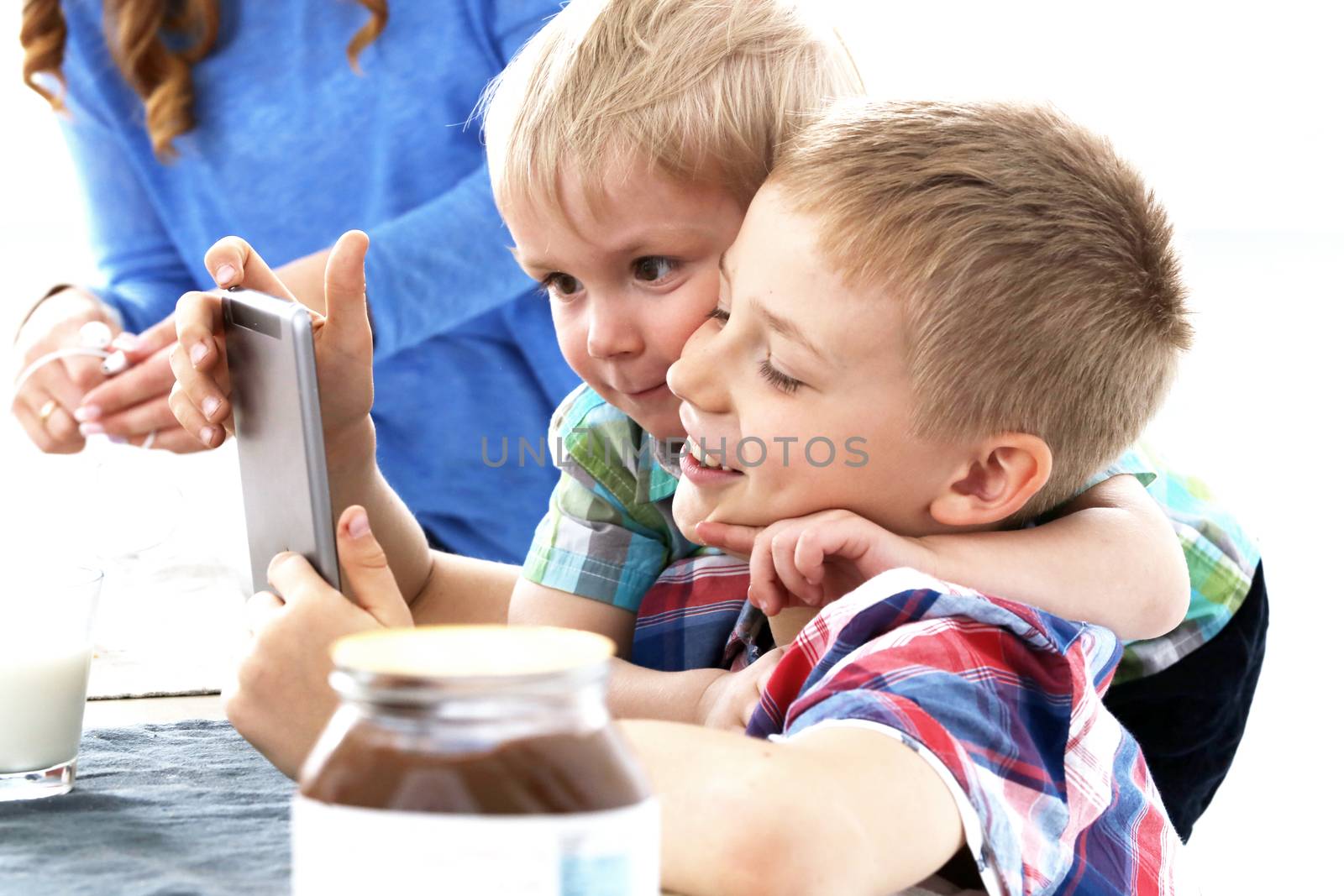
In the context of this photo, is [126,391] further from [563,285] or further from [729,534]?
[729,534]

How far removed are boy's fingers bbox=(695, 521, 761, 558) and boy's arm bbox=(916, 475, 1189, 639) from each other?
12 cm

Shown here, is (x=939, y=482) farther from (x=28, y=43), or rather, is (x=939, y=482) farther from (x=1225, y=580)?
(x=28, y=43)

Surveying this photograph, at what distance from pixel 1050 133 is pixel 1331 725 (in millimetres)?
2175

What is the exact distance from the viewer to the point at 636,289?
114 centimetres

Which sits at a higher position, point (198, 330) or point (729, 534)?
point (198, 330)

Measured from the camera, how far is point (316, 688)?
0.77 meters

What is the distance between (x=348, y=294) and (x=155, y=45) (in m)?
1.13

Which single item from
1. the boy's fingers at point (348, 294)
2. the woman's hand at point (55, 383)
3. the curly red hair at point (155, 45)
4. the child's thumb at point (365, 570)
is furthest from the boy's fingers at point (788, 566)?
the curly red hair at point (155, 45)

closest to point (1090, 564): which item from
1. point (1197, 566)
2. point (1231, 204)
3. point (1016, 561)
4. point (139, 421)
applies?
point (1016, 561)

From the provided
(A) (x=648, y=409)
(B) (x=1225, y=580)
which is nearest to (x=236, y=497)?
(A) (x=648, y=409)

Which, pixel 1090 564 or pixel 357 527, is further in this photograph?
pixel 1090 564

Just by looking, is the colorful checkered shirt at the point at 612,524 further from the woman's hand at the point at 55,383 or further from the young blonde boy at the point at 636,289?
the woman's hand at the point at 55,383

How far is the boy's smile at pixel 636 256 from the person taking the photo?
1098mm

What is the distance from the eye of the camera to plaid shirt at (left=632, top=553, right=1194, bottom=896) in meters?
0.64
